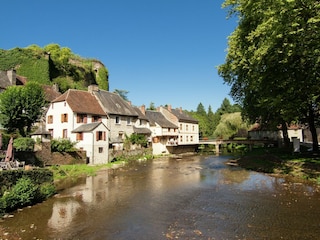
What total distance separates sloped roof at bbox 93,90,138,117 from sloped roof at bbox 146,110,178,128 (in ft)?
17.0

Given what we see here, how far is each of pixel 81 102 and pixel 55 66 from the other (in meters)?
16.6

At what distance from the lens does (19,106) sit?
88.3 ft

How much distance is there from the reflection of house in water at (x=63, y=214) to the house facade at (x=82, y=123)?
1550 cm

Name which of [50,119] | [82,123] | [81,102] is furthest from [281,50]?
[50,119]

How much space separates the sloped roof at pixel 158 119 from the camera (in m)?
48.5

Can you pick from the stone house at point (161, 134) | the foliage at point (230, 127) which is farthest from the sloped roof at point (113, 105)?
the foliage at point (230, 127)

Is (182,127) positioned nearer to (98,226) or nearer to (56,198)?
(56,198)

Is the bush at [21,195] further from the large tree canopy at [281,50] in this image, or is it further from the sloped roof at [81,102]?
the sloped roof at [81,102]

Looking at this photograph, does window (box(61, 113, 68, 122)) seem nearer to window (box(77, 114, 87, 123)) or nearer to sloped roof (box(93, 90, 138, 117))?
window (box(77, 114, 87, 123))

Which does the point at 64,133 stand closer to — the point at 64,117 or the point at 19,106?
the point at 64,117

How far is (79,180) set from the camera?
22.4 m

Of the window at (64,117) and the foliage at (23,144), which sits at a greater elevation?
the window at (64,117)

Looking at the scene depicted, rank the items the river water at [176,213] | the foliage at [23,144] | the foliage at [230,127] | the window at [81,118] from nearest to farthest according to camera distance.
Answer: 1. the river water at [176,213]
2. the foliage at [23,144]
3. the window at [81,118]
4. the foliage at [230,127]

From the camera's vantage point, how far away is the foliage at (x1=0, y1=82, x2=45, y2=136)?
26500 millimetres
